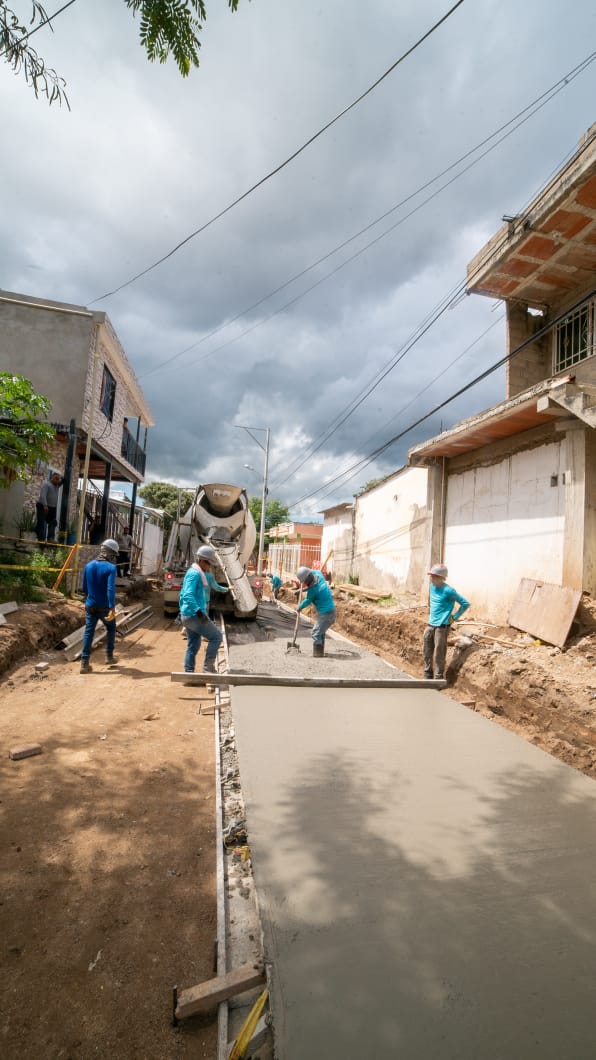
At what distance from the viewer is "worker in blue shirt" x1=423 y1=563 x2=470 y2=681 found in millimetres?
6719

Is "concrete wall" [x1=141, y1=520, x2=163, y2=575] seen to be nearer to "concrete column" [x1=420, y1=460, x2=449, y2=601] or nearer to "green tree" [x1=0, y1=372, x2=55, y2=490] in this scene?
"concrete column" [x1=420, y1=460, x2=449, y2=601]

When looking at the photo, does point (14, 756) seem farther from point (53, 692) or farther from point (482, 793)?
point (482, 793)

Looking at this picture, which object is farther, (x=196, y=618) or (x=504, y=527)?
(x=504, y=527)

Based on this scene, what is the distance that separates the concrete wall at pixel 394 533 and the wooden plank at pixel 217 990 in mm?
10071

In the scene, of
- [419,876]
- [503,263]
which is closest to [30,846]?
[419,876]

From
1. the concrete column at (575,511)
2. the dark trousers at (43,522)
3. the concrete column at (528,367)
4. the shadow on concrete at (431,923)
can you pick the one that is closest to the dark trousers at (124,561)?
the dark trousers at (43,522)

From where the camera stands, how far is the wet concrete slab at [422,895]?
1.55 meters

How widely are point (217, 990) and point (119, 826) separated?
4.83 feet

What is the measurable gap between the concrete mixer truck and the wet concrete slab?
6.69 meters

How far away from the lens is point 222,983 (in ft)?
5.76

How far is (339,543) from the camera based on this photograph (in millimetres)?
19422

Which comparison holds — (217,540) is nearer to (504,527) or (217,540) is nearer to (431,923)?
(504,527)

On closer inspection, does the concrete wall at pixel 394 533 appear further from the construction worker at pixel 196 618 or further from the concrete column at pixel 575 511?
the construction worker at pixel 196 618

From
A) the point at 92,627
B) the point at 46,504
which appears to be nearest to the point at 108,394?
the point at 46,504
